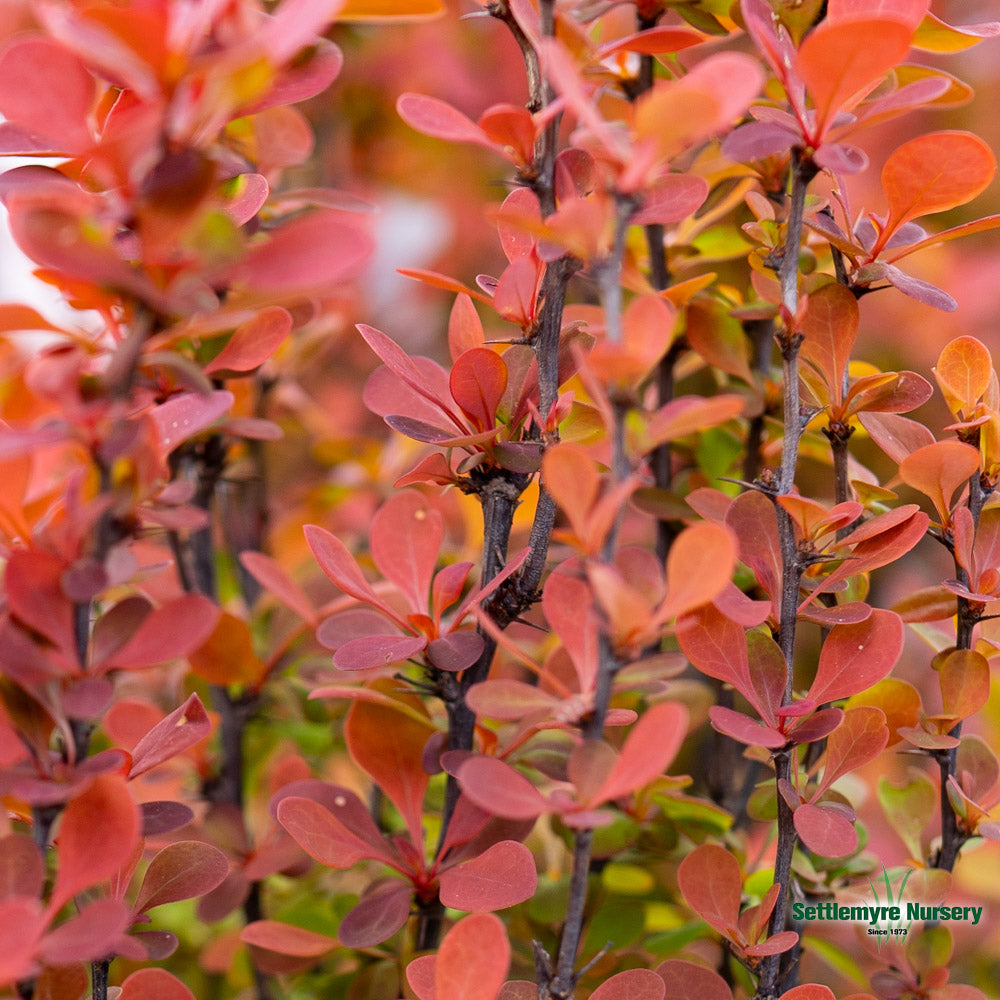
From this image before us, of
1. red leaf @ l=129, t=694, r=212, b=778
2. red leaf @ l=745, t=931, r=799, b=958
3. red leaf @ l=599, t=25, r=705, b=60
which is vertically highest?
red leaf @ l=599, t=25, r=705, b=60

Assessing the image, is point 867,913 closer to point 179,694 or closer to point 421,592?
point 421,592

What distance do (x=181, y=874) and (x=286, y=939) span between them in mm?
93

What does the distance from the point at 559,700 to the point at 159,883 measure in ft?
0.68

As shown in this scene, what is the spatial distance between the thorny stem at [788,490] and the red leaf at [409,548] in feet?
0.58

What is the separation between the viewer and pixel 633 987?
0.39 metres

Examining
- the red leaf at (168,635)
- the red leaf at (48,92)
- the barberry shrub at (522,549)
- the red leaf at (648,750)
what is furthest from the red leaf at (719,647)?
the red leaf at (48,92)

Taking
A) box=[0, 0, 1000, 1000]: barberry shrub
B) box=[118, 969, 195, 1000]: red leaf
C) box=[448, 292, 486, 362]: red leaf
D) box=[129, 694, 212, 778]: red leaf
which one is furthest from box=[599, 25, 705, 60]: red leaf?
box=[118, 969, 195, 1000]: red leaf

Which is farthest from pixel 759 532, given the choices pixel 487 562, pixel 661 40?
pixel 661 40

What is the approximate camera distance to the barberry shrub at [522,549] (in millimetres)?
308

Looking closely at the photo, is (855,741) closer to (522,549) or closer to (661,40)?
(522,549)

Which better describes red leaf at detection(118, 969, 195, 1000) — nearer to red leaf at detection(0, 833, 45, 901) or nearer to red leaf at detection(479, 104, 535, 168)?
red leaf at detection(0, 833, 45, 901)

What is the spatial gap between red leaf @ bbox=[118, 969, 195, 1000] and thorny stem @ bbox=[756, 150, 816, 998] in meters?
0.27

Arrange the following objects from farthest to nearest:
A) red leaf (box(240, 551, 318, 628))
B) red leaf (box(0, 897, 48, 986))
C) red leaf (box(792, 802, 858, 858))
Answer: red leaf (box(240, 551, 318, 628))
red leaf (box(792, 802, 858, 858))
red leaf (box(0, 897, 48, 986))

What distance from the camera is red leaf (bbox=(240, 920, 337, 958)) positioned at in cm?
47
